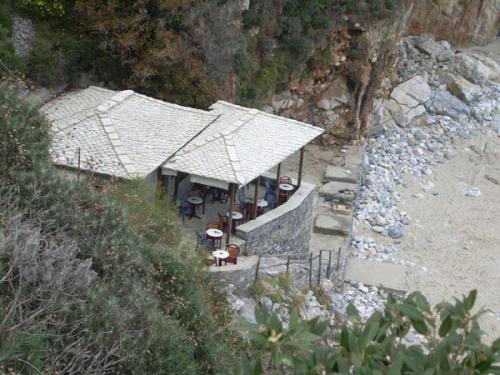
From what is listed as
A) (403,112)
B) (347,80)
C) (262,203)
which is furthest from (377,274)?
(403,112)

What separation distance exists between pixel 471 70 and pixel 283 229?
2289 cm

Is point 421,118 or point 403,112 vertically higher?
point 403,112

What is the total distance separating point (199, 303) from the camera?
36.3ft

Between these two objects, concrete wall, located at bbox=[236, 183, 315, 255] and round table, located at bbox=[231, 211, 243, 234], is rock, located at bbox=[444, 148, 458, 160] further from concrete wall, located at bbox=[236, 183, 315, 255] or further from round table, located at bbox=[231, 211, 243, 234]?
round table, located at bbox=[231, 211, 243, 234]

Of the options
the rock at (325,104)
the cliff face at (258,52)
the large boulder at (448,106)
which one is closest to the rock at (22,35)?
the cliff face at (258,52)

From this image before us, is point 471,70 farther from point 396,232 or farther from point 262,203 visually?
point 262,203

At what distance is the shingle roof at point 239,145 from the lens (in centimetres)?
1515

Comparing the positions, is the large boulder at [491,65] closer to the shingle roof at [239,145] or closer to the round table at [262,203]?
the shingle roof at [239,145]

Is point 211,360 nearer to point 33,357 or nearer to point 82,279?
point 82,279

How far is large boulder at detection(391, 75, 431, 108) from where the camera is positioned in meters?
31.8

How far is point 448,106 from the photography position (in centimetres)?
3238

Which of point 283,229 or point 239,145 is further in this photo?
point 283,229

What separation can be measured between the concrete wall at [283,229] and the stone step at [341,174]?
4563 millimetres

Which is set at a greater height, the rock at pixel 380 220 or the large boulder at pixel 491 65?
the large boulder at pixel 491 65
